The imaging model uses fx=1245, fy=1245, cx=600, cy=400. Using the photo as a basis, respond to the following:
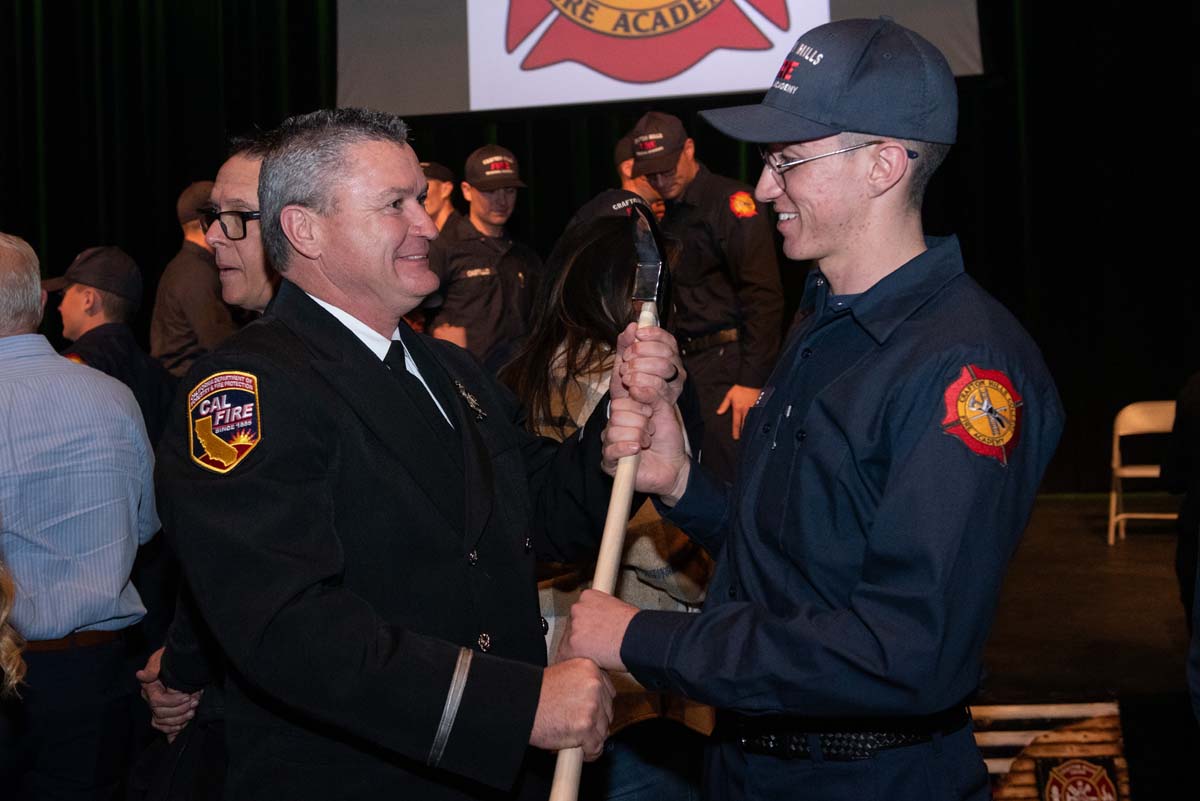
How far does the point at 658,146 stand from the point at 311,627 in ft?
11.2

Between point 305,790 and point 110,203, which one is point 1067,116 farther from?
point 305,790

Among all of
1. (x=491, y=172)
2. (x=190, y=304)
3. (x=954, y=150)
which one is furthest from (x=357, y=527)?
(x=954, y=150)

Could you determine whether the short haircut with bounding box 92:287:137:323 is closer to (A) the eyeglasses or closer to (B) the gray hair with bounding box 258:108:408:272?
(B) the gray hair with bounding box 258:108:408:272

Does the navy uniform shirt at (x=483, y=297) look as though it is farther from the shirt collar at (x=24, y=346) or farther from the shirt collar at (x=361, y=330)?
the shirt collar at (x=361, y=330)

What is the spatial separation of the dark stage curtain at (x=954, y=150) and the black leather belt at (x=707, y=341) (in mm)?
1934

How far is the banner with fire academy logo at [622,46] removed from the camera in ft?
18.6

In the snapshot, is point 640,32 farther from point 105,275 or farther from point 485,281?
point 105,275

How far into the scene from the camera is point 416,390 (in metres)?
1.72

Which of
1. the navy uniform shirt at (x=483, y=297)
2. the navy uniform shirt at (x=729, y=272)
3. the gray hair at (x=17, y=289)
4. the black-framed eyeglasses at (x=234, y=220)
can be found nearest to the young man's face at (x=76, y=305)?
the gray hair at (x=17, y=289)

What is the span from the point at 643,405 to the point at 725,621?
44cm

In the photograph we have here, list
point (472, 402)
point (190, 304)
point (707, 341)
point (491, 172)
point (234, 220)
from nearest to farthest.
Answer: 1. point (472, 402)
2. point (234, 220)
3. point (707, 341)
4. point (190, 304)
5. point (491, 172)

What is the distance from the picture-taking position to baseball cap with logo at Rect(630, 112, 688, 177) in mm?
4555

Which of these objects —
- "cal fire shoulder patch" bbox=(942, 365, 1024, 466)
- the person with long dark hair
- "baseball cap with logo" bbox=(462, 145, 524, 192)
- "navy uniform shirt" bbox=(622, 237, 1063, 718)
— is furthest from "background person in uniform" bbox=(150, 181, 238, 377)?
"cal fire shoulder patch" bbox=(942, 365, 1024, 466)

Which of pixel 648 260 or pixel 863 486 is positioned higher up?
pixel 648 260
